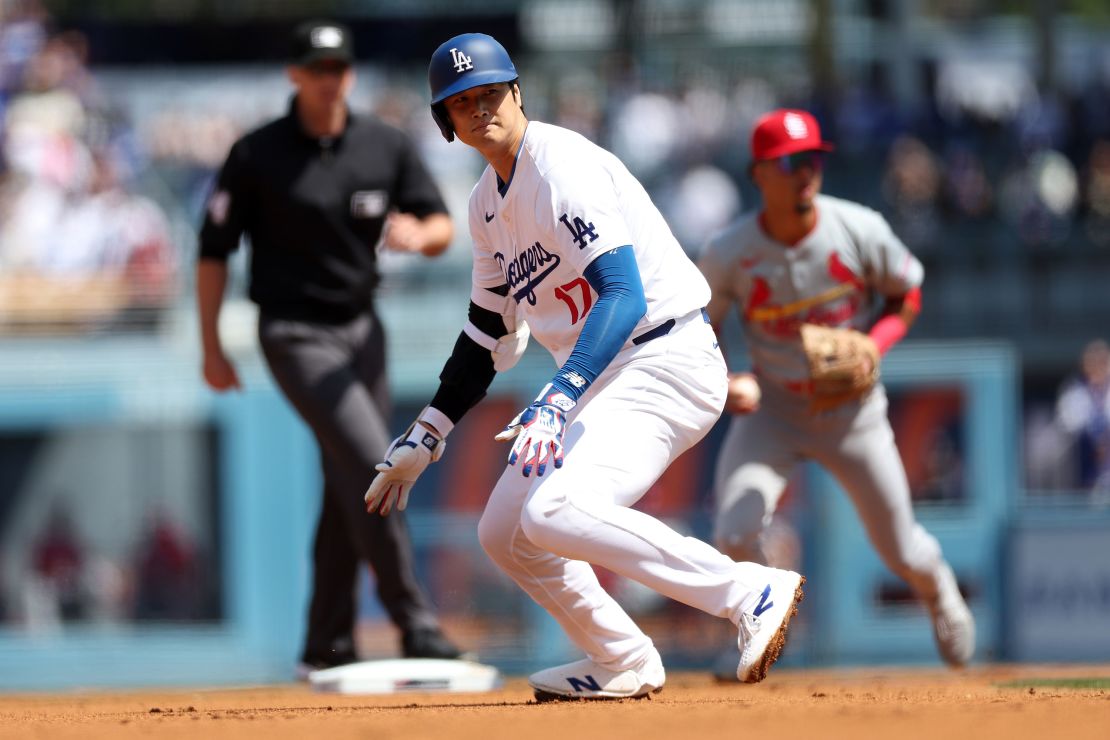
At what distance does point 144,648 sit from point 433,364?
2895 millimetres

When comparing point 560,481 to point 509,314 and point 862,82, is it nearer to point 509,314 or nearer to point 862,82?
point 509,314

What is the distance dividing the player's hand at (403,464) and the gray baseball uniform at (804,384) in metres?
1.93

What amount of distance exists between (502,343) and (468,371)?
0.50ft

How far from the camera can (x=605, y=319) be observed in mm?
5219

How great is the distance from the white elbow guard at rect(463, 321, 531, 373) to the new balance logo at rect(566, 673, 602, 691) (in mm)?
1061

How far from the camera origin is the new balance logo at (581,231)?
17.4 feet

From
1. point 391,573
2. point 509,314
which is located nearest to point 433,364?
point 391,573

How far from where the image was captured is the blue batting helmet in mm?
5355

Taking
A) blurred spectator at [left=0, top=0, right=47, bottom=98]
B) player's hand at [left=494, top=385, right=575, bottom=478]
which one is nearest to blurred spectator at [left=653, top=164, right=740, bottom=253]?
blurred spectator at [left=0, top=0, right=47, bottom=98]

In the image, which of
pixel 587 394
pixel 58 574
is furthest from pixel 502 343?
pixel 58 574

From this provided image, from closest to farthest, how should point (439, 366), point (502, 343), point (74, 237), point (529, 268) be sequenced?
point (529, 268), point (502, 343), point (439, 366), point (74, 237)

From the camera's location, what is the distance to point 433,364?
12.4 metres

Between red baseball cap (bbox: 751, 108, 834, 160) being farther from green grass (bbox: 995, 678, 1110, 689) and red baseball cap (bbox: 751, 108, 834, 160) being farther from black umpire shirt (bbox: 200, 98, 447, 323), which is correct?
green grass (bbox: 995, 678, 1110, 689)

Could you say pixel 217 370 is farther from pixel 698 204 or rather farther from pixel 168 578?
pixel 698 204
